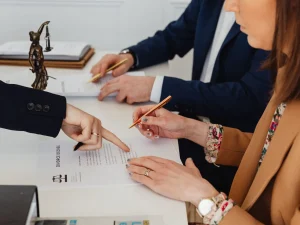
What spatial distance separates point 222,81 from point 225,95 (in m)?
0.20

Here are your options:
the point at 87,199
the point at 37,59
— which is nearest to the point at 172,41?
the point at 37,59

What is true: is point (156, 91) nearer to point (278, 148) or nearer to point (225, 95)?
point (225, 95)

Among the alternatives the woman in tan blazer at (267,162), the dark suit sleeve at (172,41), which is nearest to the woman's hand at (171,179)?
the woman in tan blazer at (267,162)

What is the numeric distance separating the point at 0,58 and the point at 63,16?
1.20m

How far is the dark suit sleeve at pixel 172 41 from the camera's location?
1.84 meters

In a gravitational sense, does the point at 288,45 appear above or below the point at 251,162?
above

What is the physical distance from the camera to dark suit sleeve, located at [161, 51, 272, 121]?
1.53 meters

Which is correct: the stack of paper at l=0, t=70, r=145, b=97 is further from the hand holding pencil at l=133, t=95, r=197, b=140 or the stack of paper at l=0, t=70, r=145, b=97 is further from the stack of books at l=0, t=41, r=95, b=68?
the hand holding pencil at l=133, t=95, r=197, b=140

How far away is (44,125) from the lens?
1108mm

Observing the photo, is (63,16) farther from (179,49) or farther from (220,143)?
(220,143)

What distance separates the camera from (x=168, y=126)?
1288 millimetres

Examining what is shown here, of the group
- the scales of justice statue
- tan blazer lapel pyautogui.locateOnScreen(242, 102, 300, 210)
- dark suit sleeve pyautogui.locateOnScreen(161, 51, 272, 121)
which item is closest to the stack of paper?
the scales of justice statue

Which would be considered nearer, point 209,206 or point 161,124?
point 209,206

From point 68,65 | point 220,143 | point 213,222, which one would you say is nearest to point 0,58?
point 68,65
